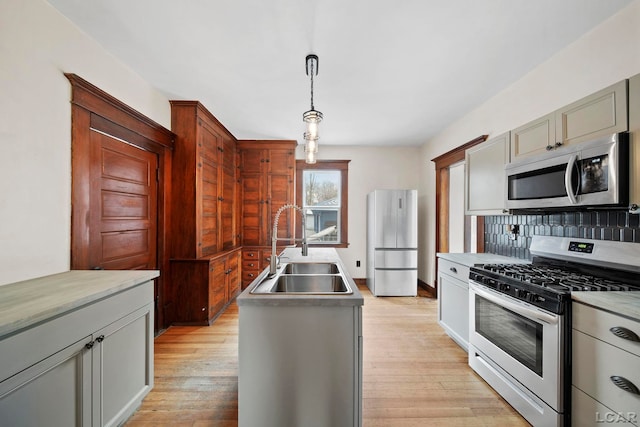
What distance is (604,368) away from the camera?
127 centimetres

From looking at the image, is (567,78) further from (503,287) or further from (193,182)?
(193,182)

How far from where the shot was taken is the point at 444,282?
2.79 meters

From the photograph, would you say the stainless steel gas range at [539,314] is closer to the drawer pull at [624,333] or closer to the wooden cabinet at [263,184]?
the drawer pull at [624,333]

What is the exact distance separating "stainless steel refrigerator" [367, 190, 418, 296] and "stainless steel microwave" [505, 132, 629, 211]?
2.08m

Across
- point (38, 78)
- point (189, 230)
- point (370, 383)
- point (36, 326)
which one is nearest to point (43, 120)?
point (38, 78)

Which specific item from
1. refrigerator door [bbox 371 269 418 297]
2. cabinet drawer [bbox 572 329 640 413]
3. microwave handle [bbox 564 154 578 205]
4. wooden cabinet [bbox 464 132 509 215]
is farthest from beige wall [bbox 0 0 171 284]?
refrigerator door [bbox 371 269 418 297]

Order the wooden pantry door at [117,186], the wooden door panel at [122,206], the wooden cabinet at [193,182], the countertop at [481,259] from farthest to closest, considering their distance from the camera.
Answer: the wooden cabinet at [193,182], the countertop at [481,259], the wooden door panel at [122,206], the wooden pantry door at [117,186]

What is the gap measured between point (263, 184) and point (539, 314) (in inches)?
151

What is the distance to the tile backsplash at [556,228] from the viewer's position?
66.9 inches

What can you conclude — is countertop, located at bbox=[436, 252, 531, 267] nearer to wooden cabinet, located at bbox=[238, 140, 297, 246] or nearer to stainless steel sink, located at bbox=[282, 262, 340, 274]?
stainless steel sink, located at bbox=[282, 262, 340, 274]

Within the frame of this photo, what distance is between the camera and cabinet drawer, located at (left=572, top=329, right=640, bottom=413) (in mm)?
1164

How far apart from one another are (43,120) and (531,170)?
333 cm

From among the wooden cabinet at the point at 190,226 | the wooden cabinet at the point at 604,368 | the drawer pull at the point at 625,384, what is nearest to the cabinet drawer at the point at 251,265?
the wooden cabinet at the point at 190,226

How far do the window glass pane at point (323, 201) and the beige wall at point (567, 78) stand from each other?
2.18 meters
